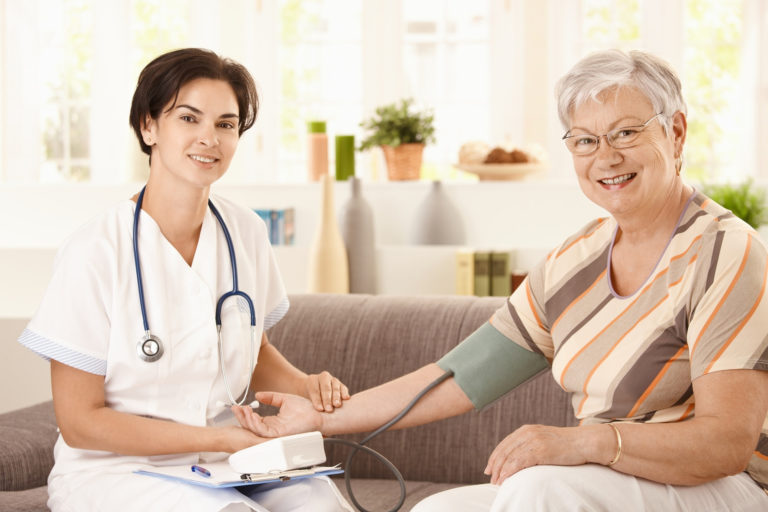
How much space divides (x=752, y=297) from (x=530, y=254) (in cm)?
232

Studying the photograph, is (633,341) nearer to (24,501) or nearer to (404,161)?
(24,501)

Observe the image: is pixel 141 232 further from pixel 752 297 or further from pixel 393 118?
pixel 393 118

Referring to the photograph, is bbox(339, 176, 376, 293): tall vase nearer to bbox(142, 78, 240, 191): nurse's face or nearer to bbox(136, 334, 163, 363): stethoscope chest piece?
bbox(142, 78, 240, 191): nurse's face

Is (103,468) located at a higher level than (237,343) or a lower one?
lower

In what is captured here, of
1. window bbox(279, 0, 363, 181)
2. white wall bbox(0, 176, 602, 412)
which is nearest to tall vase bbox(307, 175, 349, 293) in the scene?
white wall bbox(0, 176, 602, 412)

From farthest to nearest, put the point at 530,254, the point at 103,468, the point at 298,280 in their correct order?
the point at 298,280, the point at 530,254, the point at 103,468

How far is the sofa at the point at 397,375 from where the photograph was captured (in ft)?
7.72

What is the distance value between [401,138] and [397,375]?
2071mm

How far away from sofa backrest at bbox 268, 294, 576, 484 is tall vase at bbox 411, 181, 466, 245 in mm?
1560

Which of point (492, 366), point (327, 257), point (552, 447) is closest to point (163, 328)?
point (492, 366)

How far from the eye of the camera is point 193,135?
1884 mm

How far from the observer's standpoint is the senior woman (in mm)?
1508

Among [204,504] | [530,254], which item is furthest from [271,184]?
[204,504]

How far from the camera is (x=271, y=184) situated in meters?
4.57
